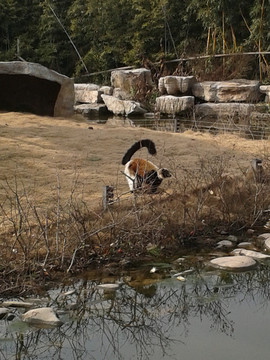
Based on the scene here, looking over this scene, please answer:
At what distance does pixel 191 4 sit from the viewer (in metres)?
20.6

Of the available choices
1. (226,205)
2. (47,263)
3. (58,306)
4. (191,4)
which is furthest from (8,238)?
(191,4)

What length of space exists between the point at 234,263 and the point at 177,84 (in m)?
13.0

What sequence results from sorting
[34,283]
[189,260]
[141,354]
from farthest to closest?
[189,260]
[34,283]
[141,354]

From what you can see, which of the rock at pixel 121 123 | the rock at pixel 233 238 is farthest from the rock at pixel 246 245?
the rock at pixel 121 123

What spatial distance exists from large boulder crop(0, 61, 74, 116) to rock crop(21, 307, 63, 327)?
8291 mm

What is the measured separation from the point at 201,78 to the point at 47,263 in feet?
50.0

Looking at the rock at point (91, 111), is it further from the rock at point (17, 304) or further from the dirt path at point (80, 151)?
the rock at point (17, 304)

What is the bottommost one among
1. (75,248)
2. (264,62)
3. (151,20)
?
(75,248)

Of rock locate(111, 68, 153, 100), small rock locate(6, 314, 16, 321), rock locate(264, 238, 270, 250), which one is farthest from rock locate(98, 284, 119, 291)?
rock locate(111, 68, 153, 100)

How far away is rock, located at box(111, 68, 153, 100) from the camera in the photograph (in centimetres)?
1905

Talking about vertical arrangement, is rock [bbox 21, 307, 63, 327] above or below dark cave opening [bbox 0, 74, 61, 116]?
below

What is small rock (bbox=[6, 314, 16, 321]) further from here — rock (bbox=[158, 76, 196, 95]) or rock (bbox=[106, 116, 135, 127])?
rock (bbox=[158, 76, 196, 95])

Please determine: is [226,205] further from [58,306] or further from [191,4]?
[191,4]

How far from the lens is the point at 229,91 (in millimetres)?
16891
